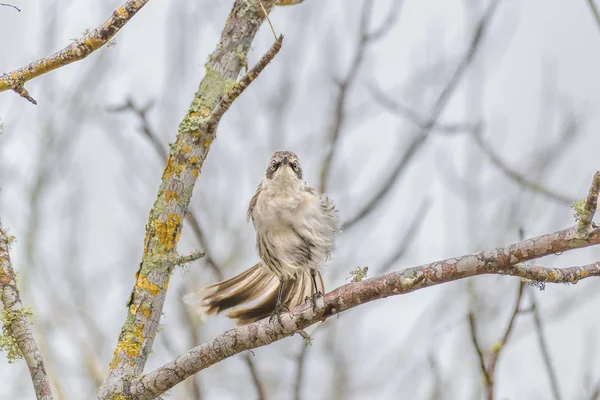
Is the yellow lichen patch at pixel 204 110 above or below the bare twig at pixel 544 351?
above

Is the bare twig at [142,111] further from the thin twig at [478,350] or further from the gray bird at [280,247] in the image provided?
the thin twig at [478,350]

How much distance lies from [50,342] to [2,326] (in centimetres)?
583

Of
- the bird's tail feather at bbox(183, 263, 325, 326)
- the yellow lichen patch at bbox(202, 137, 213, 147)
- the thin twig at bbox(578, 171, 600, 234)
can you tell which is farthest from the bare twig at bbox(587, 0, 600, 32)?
the bird's tail feather at bbox(183, 263, 325, 326)

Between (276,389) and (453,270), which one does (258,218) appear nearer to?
(453,270)

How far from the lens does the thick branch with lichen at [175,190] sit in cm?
326

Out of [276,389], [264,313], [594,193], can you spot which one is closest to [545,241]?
[594,193]

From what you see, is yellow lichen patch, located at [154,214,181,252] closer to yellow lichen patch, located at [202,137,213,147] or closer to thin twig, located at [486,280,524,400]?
yellow lichen patch, located at [202,137,213,147]

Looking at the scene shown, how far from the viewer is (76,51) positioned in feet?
9.41

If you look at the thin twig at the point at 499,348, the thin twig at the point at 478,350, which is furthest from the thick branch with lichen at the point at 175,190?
the thin twig at the point at 499,348

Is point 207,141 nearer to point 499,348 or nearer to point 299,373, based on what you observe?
point 499,348

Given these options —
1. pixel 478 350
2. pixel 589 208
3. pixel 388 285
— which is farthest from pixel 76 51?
pixel 478 350

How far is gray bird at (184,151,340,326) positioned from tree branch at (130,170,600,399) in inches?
64.2

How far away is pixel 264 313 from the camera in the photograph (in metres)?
4.86

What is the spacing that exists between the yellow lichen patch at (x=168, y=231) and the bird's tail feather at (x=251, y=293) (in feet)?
4.14
